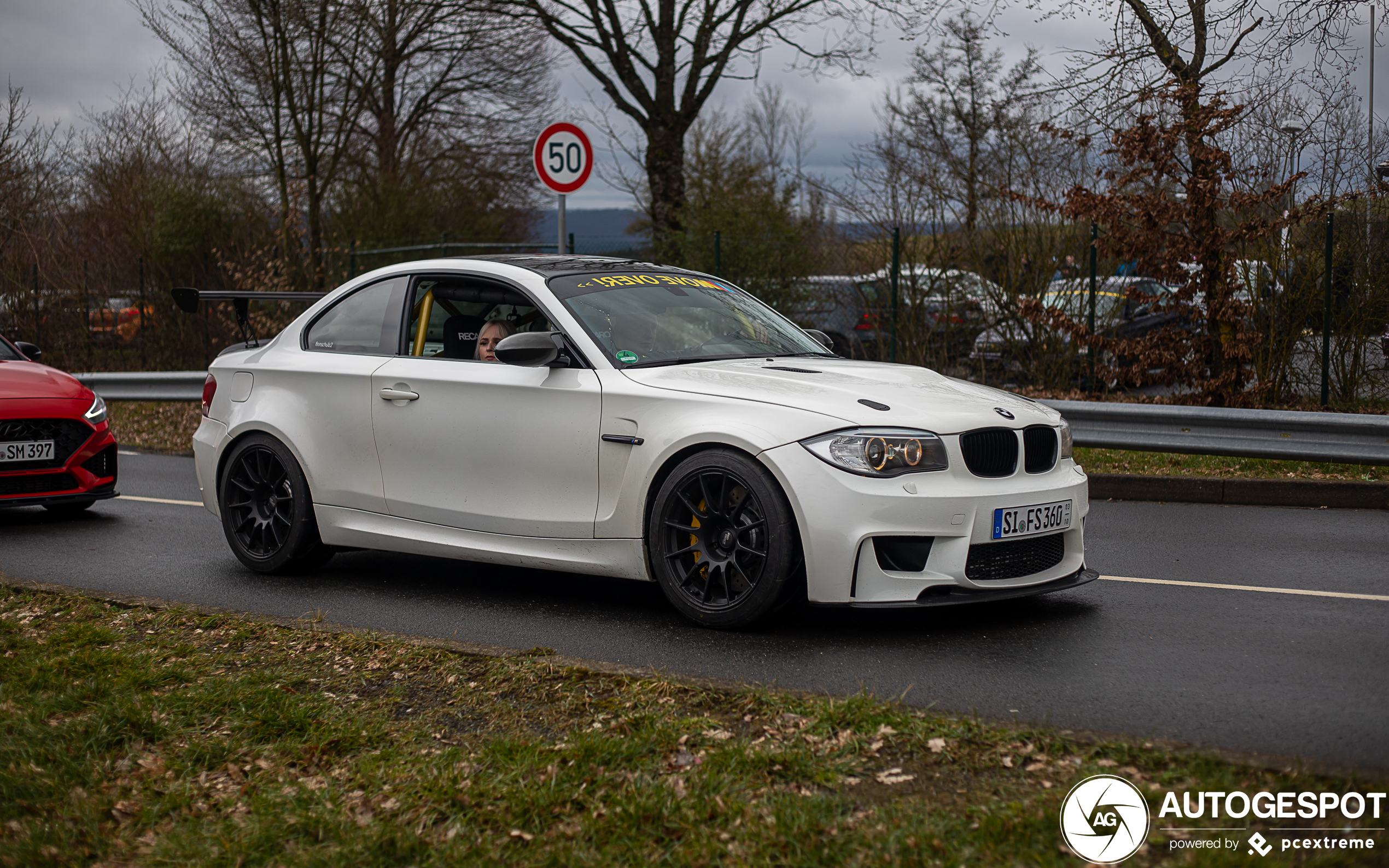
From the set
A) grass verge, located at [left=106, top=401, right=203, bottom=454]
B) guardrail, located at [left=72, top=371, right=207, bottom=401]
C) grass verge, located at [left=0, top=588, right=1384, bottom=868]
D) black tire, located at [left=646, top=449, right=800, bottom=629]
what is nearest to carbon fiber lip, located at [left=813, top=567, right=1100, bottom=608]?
black tire, located at [left=646, top=449, right=800, bottom=629]

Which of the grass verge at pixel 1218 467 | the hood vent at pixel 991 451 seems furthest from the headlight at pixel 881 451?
the grass verge at pixel 1218 467

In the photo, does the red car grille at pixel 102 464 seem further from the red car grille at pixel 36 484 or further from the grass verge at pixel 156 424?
the grass verge at pixel 156 424

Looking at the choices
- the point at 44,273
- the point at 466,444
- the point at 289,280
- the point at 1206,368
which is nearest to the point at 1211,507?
the point at 1206,368

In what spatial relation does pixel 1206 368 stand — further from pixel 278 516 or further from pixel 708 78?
pixel 708 78

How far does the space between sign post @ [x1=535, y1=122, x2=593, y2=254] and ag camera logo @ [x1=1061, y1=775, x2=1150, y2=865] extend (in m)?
9.00

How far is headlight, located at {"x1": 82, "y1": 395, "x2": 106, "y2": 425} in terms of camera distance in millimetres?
8789

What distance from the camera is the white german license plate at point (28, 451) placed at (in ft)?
27.5

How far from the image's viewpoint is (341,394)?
21.2 feet

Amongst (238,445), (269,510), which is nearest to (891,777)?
(269,510)

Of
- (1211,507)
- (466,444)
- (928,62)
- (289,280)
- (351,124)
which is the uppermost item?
(928,62)

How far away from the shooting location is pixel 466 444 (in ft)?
19.6

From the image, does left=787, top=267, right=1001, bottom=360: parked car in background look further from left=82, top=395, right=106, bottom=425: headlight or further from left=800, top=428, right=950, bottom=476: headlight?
left=800, top=428, right=950, bottom=476: headlight

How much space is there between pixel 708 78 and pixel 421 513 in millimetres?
16404

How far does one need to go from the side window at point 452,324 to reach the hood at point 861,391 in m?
1.09
